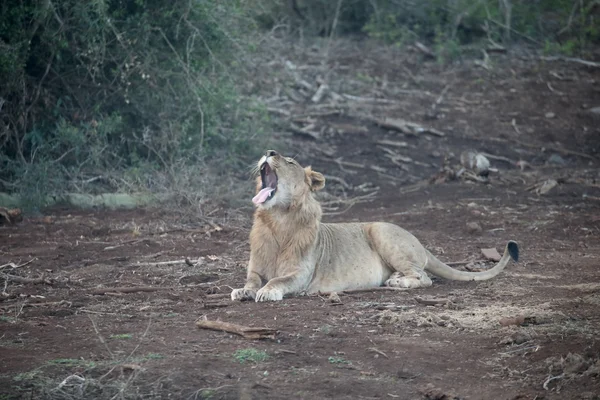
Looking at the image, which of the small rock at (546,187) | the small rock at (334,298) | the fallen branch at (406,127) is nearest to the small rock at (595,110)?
the fallen branch at (406,127)

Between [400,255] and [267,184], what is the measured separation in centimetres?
146

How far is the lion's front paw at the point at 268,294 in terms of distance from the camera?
755 centimetres

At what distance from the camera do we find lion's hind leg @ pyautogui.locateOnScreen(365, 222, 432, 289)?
28.0ft

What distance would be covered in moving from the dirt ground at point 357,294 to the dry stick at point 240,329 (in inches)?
2.1

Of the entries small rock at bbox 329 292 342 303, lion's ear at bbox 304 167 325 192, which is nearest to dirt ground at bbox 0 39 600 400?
small rock at bbox 329 292 342 303

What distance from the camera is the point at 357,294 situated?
8117 mm

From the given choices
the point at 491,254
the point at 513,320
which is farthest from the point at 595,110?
the point at 513,320

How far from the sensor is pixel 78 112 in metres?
13.0

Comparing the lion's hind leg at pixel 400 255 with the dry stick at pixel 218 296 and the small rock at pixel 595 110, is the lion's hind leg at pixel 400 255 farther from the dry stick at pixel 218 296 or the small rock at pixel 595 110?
the small rock at pixel 595 110

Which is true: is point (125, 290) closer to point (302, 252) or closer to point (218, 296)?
point (218, 296)

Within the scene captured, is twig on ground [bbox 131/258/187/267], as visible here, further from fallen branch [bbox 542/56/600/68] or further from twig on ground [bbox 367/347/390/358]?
fallen branch [bbox 542/56/600/68]

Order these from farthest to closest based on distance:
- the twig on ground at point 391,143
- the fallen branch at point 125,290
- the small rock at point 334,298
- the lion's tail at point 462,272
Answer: the twig on ground at point 391,143, the lion's tail at point 462,272, the fallen branch at point 125,290, the small rock at point 334,298

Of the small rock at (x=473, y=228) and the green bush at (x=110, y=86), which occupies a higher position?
the green bush at (x=110, y=86)

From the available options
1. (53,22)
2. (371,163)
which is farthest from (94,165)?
(371,163)
